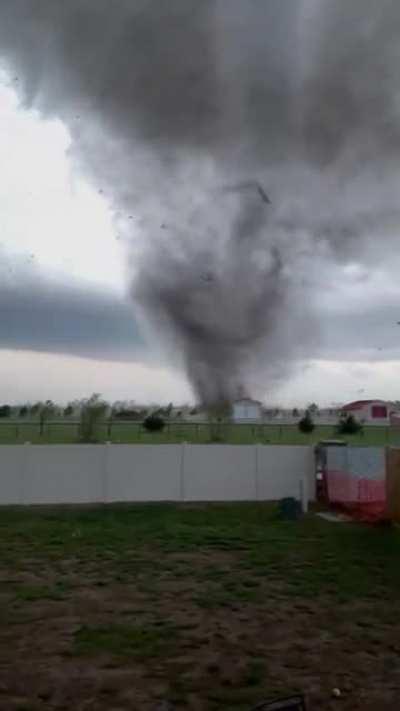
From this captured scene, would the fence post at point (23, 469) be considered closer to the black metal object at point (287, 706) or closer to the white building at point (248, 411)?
the black metal object at point (287, 706)

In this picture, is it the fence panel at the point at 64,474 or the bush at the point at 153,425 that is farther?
the bush at the point at 153,425

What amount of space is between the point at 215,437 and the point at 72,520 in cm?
2232

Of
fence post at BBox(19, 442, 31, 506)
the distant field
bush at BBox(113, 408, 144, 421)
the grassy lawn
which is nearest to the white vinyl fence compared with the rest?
fence post at BBox(19, 442, 31, 506)

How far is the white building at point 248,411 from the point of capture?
6866 cm

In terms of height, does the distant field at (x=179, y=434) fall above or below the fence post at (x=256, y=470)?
above

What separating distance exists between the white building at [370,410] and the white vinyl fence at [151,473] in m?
58.7

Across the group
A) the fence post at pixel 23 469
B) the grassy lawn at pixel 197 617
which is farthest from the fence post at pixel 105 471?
the grassy lawn at pixel 197 617

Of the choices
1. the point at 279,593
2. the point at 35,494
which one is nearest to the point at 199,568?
the point at 279,593

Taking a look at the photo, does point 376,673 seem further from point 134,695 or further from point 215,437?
point 215,437

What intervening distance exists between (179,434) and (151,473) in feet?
77.3

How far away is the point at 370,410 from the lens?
7938cm

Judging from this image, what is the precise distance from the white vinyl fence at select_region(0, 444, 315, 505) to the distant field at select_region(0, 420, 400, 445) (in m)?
13.2

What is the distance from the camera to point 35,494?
15.6 m

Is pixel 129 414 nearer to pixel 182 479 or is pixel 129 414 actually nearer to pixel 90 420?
pixel 90 420
